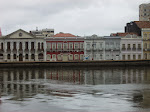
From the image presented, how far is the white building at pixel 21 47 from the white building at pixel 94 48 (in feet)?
37.8

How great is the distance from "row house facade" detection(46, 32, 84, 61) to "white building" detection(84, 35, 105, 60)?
1355mm

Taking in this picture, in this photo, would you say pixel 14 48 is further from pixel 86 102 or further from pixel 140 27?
pixel 86 102

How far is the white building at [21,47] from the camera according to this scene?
7788 cm

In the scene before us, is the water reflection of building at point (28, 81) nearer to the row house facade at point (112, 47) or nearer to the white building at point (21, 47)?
the white building at point (21, 47)

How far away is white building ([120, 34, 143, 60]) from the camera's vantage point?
81.7m

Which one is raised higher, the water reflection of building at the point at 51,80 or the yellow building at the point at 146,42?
the yellow building at the point at 146,42

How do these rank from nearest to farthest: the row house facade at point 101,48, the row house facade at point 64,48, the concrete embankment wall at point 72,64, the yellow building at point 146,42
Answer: the concrete embankment wall at point 72,64
the row house facade at point 64,48
the row house facade at point 101,48
the yellow building at point 146,42

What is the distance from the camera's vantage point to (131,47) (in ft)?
270

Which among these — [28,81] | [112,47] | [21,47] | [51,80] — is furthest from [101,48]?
[28,81]

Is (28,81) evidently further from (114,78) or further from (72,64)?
(72,64)

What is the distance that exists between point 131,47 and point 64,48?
1840 cm

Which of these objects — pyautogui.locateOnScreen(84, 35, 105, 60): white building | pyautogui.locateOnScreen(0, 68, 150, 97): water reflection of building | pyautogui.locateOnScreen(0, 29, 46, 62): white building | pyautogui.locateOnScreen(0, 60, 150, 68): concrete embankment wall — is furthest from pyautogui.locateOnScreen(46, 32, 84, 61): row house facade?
pyautogui.locateOnScreen(0, 68, 150, 97): water reflection of building

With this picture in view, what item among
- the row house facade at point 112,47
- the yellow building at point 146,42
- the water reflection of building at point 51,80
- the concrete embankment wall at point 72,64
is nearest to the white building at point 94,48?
the row house facade at point 112,47

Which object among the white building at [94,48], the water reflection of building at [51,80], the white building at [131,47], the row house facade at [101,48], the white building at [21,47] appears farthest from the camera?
the white building at [131,47]
